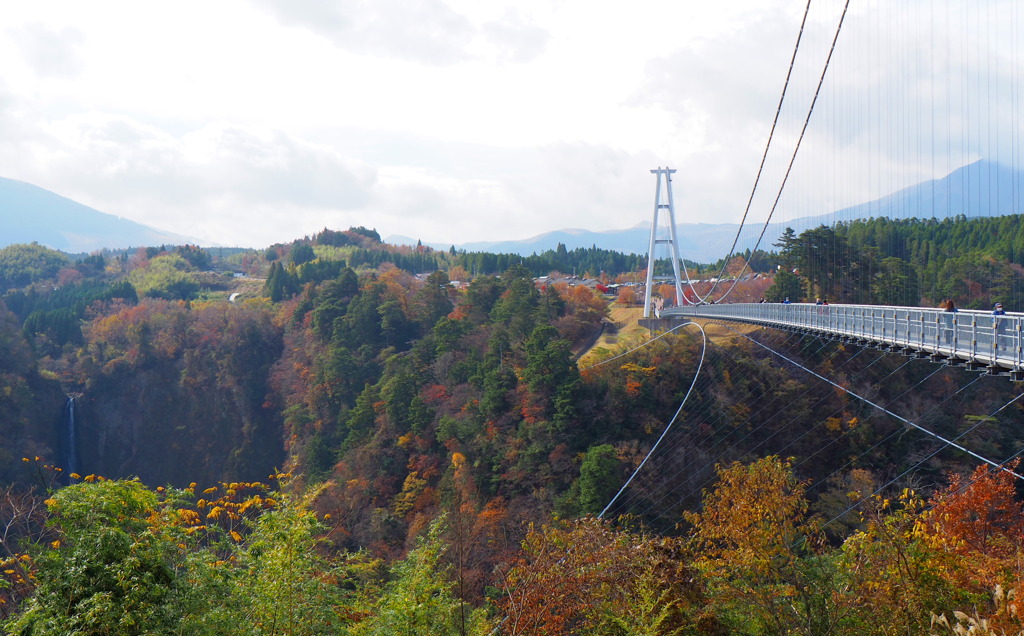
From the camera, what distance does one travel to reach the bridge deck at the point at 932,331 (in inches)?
338

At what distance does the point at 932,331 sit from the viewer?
10.9m

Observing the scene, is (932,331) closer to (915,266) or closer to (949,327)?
(949,327)

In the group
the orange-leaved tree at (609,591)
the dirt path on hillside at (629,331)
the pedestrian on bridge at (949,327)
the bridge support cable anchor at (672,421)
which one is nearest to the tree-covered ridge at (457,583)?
the orange-leaved tree at (609,591)

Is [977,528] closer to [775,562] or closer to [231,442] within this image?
[775,562]

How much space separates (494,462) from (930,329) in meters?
17.9

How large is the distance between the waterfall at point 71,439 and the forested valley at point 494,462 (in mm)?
119

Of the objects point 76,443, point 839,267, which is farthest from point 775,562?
point 76,443

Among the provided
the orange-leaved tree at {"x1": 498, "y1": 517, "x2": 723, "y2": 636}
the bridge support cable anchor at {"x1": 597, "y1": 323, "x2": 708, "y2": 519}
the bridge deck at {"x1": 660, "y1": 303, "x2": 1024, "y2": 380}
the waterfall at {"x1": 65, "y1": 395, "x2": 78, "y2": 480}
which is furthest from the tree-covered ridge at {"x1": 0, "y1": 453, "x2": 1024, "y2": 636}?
the waterfall at {"x1": 65, "y1": 395, "x2": 78, "y2": 480}

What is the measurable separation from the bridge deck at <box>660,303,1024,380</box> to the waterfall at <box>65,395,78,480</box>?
150 feet

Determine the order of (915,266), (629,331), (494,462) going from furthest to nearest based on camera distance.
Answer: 1. (629,331)
2. (915,266)
3. (494,462)

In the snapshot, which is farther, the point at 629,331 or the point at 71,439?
the point at 71,439

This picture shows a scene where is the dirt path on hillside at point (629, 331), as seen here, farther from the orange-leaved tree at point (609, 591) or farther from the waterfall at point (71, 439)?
the waterfall at point (71, 439)

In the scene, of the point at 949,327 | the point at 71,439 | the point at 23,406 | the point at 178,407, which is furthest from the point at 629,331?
the point at 71,439

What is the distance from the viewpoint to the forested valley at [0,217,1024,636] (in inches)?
270
